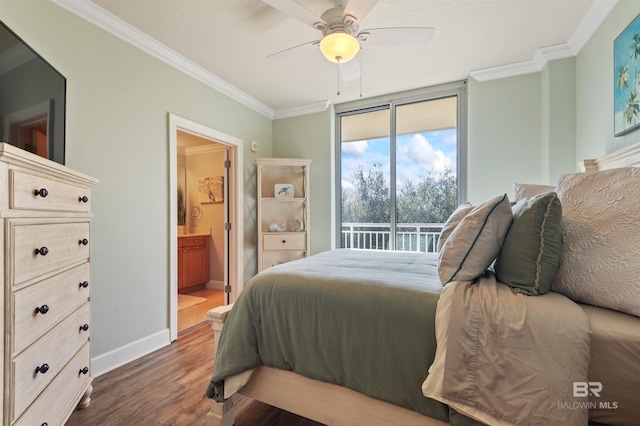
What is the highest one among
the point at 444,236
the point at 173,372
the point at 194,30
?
the point at 194,30

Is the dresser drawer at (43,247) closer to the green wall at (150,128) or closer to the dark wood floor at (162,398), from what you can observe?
the green wall at (150,128)


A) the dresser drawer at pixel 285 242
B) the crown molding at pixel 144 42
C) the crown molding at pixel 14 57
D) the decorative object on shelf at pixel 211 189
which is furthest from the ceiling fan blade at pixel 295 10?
the decorative object on shelf at pixel 211 189

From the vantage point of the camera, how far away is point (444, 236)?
5.05ft

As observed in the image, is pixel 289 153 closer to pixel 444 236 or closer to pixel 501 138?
pixel 501 138

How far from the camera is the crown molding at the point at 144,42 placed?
6.39 feet

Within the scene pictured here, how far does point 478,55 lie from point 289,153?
2508 mm

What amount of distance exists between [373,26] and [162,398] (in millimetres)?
3026

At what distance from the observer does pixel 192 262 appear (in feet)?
14.6

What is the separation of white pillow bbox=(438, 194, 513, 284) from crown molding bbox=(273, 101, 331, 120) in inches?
121

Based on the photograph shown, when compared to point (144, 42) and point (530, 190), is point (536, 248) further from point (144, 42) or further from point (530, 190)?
point (144, 42)

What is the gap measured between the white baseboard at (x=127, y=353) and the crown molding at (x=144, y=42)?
2.42 meters

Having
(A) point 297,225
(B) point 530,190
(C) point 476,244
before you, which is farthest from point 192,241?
(B) point 530,190

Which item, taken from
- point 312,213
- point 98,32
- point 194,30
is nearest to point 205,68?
point 194,30
